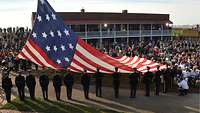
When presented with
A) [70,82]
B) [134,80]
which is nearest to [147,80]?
[134,80]

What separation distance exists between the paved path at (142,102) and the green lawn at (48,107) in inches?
25.2

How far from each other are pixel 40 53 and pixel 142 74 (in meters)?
5.33

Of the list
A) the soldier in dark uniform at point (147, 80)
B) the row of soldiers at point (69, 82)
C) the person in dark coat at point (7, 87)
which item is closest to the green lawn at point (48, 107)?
the person in dark coat at point (7, 87)

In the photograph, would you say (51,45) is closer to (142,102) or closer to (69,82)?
(69,82)

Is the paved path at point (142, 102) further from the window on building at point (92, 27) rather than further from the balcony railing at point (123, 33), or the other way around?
the window on building at point (92, 27)

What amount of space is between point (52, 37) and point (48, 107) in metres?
3.11

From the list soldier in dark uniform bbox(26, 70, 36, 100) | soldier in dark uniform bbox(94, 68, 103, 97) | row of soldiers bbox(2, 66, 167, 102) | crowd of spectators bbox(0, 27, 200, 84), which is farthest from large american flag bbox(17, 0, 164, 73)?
crowd of spectators bbox(0, 27, 200, 84)

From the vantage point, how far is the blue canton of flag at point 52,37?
60.1 ft

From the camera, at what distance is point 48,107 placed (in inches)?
685

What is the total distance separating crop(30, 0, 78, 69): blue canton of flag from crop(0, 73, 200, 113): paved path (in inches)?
81.2

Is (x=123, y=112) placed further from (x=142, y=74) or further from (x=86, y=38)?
(x=86, y=38)

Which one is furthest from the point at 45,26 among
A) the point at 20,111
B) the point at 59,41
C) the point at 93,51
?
the point at 20,111

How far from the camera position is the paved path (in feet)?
55.9

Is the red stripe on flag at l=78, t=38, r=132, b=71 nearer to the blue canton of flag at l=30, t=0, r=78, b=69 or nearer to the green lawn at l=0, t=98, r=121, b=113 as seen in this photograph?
the blue canton of flag at l=30, t=0, r=78, b=69
